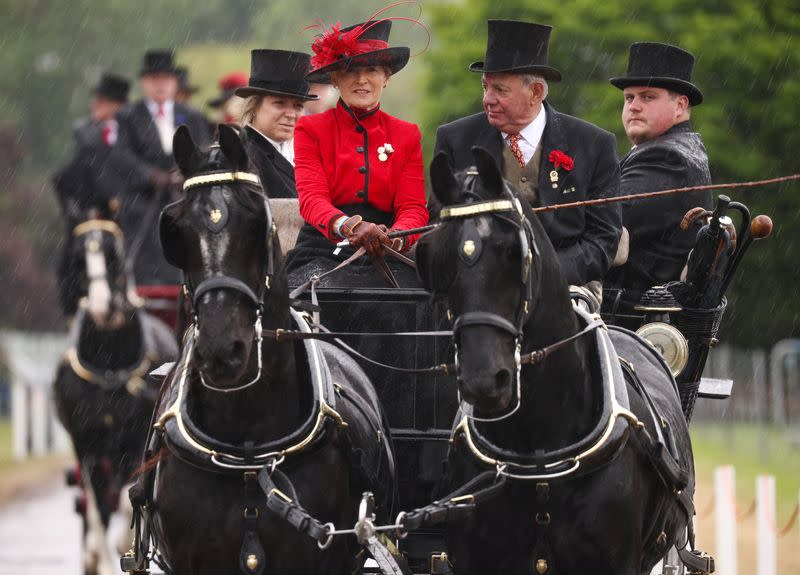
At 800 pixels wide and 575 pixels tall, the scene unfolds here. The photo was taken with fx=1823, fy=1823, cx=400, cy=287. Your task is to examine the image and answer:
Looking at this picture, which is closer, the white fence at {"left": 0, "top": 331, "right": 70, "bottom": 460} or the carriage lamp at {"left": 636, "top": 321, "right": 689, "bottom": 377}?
the carriage lamp at {"left": 636, "top": 321, "right": 689, "bottom": 377}

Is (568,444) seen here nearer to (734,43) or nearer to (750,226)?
(750,226)

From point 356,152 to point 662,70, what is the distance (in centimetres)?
210

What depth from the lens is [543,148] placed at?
7719 millimetres

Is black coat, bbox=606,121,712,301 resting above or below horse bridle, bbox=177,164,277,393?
below

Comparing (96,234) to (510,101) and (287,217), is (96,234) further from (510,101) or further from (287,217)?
(510,101)

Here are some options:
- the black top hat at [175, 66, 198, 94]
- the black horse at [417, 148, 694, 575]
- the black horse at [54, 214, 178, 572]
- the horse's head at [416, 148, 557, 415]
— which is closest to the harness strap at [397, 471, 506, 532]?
the black horse at [417, 148, 694, 575]

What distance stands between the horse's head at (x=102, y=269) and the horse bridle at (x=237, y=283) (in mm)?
7228

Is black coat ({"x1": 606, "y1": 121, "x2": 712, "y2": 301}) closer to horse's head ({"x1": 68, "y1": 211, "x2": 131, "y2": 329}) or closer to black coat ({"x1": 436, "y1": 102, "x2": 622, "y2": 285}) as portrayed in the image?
black coat ({"x1": 436, "y1": 102, "x2": 622, "y2": 285})

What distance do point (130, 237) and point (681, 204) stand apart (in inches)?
306

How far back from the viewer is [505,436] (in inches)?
262

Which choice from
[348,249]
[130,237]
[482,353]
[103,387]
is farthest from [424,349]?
[130,237]

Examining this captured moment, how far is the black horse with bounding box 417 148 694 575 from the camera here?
242 inches

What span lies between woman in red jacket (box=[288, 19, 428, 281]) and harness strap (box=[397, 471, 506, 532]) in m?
1.58

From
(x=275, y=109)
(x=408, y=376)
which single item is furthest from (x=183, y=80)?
(x=408, y=376)
